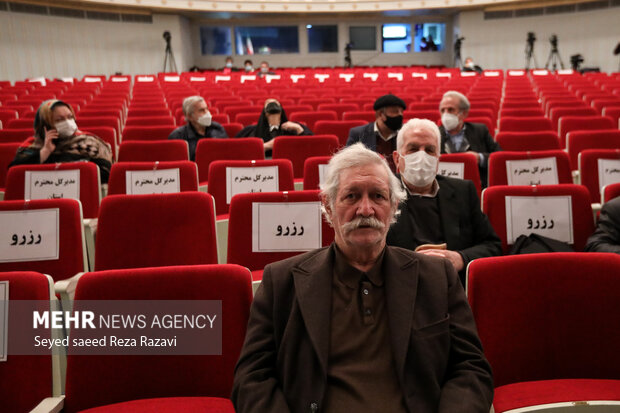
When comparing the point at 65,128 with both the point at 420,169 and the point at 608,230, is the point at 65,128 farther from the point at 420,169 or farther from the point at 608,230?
the point at 608,230

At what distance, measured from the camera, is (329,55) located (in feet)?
66.9

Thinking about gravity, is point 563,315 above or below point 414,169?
below

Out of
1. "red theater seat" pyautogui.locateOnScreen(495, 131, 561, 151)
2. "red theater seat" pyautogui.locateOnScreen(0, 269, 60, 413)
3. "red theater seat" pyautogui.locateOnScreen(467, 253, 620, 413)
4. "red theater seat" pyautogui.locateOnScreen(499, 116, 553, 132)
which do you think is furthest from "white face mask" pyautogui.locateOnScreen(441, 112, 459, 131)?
"red theater seat" pyautogui.locateOnScreen(0, 269, 60, 413)

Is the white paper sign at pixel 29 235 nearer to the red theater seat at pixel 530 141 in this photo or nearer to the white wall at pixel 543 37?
the red theater seat at pixel 530 141

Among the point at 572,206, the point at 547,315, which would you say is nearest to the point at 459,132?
the point at 572,206

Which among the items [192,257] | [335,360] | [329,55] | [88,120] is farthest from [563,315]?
[329,55]

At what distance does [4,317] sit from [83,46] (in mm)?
17551

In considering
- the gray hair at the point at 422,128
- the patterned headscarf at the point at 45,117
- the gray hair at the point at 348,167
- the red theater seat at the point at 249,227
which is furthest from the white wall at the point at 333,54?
the gray hair at the point at 348,167

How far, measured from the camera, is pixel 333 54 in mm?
20375

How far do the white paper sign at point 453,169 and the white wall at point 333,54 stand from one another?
1813cm

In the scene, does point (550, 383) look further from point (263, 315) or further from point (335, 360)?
point (263, 315)

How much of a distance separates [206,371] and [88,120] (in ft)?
14.9

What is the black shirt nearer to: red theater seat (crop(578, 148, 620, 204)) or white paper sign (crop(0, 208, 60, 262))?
white paper sign (crop(0, 208, 60, 262))

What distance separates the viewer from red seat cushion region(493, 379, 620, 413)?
131cm
